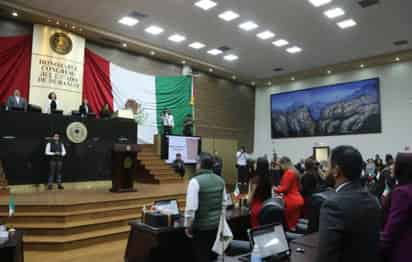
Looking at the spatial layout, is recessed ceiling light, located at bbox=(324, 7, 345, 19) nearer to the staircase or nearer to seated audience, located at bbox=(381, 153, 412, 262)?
the staircase

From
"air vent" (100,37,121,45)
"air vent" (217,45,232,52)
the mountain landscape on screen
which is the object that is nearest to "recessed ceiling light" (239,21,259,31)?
"air vent" (217,45,232,52)

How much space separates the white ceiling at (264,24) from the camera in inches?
329

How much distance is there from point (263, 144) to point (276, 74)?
3.79 meters

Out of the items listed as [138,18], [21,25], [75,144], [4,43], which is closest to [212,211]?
[75,144]

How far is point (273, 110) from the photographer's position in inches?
615

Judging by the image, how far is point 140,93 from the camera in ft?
37.7

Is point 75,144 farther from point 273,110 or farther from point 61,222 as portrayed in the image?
point 273,110

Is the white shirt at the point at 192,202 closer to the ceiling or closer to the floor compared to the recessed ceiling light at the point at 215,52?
closer to the floor

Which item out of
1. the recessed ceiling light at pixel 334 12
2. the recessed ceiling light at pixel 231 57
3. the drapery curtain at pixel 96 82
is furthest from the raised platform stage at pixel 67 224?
the recessed ceiling light at pixel 231 57

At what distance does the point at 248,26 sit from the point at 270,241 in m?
8.83

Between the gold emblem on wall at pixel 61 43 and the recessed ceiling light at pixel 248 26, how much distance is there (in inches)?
225

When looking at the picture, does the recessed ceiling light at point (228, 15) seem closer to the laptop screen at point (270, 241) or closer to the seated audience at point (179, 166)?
the seated audience at point (179, 166)

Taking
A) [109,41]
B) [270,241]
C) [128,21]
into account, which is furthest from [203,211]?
[109,41]

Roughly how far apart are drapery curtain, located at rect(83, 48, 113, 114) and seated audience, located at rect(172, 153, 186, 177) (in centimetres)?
303
